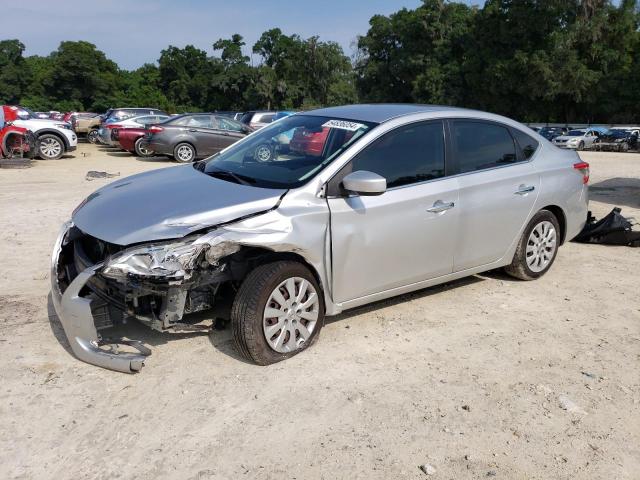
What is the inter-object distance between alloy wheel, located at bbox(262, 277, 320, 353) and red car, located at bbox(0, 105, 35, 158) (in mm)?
15592

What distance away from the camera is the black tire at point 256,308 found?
12.4 feet

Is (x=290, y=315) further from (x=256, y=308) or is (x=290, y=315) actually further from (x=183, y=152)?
(x=183, y=152)

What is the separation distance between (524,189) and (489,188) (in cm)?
53

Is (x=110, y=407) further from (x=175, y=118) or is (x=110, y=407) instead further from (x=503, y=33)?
(x=503, y=33)

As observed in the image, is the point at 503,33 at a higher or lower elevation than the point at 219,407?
higher

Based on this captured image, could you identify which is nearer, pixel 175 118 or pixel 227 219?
pixel 227 219

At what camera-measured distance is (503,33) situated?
150 feet

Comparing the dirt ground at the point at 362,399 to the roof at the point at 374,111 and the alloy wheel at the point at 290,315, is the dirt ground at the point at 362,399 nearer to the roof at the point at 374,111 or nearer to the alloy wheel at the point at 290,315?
the alloy wheel at the point at 290,315

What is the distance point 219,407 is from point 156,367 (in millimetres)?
692

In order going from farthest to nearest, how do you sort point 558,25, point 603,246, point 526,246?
point 558,25 → point 603,246 → point 526,246

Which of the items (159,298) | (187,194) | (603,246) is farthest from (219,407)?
(603,246)

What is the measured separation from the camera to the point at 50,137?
18.1m

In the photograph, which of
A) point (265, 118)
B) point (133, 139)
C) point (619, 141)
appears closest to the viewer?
point (133, 139)

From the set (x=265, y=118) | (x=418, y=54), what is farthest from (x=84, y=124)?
(x=418, y=54)
